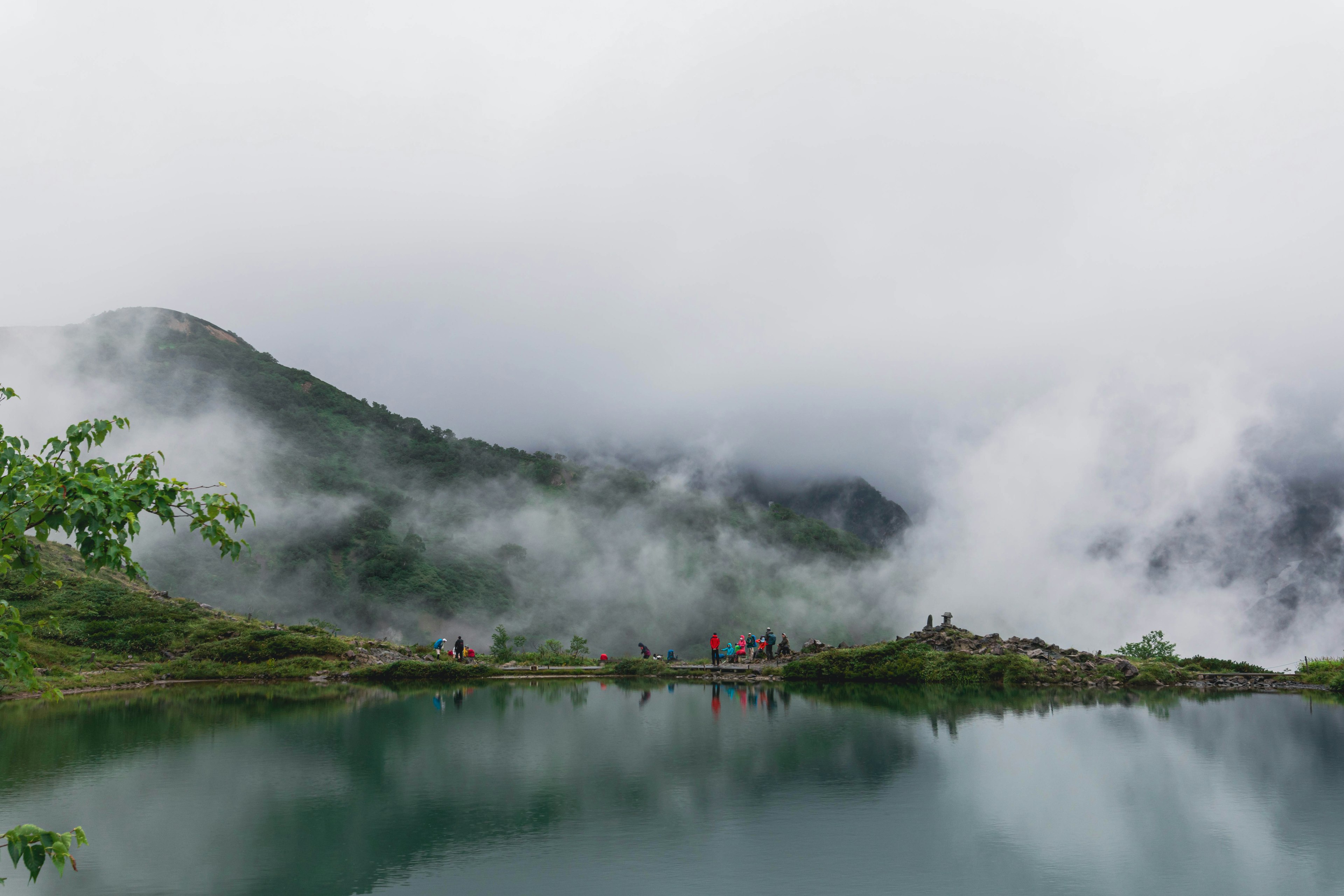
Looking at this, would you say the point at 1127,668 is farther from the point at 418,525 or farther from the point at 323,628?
the point at 418,525

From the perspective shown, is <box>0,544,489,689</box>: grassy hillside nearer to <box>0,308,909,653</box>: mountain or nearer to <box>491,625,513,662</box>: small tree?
<box>491,625,513,662</box>: small tree

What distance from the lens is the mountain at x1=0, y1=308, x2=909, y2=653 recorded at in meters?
Result: 108

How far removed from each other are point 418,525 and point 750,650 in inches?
3643

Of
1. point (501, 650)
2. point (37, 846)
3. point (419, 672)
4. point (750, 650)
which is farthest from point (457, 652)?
point (37, 846)

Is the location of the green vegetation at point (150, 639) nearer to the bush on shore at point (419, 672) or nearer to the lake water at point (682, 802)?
the bush on shore at point (419, 672)

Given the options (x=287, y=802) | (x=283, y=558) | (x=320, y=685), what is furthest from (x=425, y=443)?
(x=287, y=802)

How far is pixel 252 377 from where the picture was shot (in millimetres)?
149375

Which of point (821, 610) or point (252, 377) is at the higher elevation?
point (252, 377)

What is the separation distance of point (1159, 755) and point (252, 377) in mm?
162149

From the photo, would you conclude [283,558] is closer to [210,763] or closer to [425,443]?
[425,443]

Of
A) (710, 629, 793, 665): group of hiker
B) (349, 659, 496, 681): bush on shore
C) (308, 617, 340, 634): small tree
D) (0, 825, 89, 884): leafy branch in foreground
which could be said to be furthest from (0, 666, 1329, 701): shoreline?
(0, 825, 89, 884): leafy branch in foreground

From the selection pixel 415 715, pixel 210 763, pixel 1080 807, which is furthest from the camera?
pixel 415 715

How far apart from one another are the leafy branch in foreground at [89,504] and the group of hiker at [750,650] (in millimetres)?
43084

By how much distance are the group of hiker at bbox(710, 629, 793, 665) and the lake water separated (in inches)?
801
